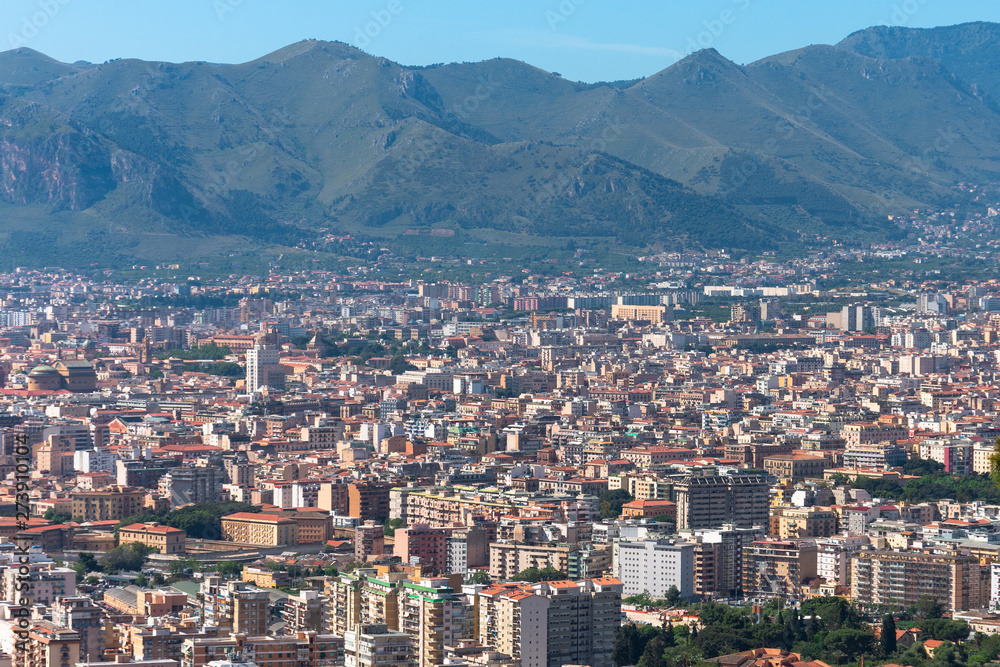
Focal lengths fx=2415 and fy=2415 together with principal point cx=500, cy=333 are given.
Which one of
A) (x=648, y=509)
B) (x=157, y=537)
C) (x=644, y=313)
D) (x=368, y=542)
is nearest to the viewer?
(x=368, y=542)

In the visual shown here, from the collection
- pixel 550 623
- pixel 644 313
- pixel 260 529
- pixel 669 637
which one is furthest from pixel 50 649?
pixel 644 313

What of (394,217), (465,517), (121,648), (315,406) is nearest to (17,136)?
(394,217)

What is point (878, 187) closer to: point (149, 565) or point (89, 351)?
point (89, 351)

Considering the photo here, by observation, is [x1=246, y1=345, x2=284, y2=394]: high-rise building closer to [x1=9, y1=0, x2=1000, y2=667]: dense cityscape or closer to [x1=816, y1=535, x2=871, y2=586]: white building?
[x1=9, y1=0, x2=1000, y2=667]: dense cityscape

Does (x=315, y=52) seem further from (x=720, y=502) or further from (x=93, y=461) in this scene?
(x=720, y=502)

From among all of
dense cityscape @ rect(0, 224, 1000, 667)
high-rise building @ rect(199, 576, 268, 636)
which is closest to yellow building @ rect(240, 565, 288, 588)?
dense cityscape @ rect(0, 224, 1000, 667)

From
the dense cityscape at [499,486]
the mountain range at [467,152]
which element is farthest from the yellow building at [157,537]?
the mountain range at [467,152]
